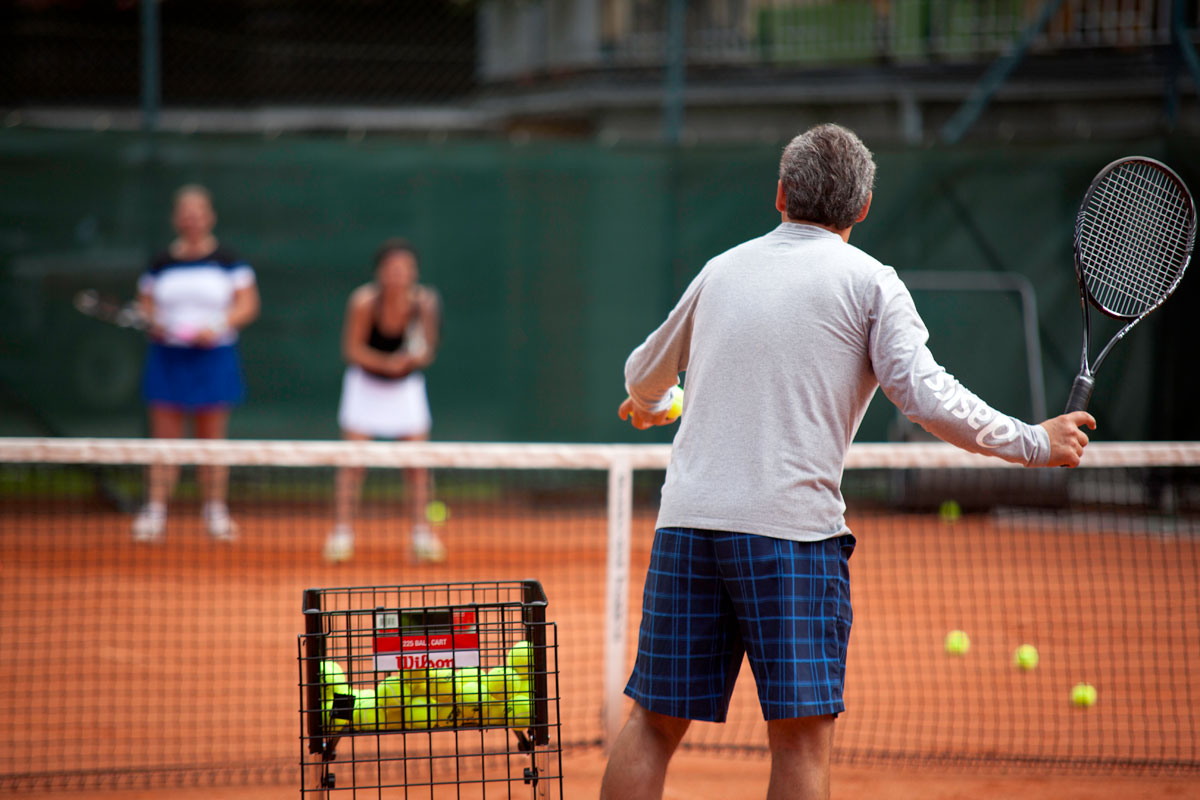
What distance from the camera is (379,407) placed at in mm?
6227

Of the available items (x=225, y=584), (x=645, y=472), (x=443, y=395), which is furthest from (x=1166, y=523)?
(x=225, y=584)

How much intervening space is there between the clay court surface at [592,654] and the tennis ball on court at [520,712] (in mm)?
1084

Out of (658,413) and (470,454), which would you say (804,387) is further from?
(470,454)

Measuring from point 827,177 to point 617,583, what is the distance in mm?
1655

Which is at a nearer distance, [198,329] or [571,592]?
[571,592]

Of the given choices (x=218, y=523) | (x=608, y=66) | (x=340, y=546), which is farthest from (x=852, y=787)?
(x=608, y=66)

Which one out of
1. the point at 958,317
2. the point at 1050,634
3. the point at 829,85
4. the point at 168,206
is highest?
the point at 829,85

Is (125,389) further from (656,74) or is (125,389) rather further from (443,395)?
(656,74)

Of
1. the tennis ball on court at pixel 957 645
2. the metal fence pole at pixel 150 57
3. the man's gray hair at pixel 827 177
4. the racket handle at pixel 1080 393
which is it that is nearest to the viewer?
the man's gray hair at pixel 827 177

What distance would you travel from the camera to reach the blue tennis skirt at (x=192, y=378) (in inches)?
256

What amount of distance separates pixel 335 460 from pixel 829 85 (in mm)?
9596

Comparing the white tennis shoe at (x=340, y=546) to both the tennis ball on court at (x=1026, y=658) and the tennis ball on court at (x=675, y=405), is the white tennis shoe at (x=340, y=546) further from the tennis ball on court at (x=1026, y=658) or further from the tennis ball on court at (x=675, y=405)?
the tennis ball on court at (x=675, y=405)

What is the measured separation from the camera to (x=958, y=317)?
771 cm

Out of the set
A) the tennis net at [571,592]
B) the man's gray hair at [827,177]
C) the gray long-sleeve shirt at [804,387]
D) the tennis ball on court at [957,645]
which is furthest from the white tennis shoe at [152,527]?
the man's gray hair at [827,177]
